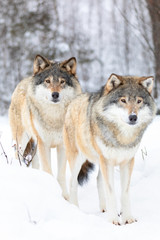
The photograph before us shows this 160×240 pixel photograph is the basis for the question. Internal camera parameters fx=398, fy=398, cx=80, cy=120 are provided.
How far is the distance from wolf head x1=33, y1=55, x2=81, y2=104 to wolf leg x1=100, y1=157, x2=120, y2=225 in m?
1.31

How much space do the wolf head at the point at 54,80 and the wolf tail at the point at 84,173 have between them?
0.95 m

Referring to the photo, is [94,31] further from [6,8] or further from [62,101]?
[62,101]

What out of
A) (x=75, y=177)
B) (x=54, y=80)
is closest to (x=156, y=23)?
(x=54, y=80)

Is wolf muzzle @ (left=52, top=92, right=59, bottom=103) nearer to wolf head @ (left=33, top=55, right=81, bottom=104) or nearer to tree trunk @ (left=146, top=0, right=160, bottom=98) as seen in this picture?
wolf head @ (left=33, top=55, right=81, bottom=104)

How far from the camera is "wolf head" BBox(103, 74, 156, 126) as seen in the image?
4.09 m

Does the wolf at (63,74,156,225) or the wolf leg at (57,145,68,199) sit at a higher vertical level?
the wolf at (63,74,156,225)

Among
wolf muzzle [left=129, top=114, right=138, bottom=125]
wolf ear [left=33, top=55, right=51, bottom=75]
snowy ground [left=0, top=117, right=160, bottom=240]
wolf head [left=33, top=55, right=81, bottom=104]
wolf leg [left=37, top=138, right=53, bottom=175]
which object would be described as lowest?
wolf leg [left=37, top=138, right=53, bottom=175]

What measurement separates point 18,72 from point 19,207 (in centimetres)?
1032

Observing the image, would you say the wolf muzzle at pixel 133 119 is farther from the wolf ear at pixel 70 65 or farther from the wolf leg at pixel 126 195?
the wolf ear at pixel 70 65

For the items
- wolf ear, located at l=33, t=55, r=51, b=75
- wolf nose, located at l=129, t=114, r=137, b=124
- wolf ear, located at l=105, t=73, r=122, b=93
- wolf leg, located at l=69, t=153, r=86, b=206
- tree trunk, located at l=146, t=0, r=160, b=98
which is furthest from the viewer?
tree trunk, located at l=146, t=0, r=160, b=98

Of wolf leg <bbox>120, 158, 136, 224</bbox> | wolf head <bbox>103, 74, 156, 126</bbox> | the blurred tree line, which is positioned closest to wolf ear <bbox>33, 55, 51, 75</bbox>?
wolf head <bbox>103, 74, 156, 126</bbox>

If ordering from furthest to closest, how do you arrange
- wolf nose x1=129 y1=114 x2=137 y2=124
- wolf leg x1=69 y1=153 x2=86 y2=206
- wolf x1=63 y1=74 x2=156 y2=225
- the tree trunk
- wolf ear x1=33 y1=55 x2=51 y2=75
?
the tree trunk
wolf ear x1=33 y1=55 x2=51 y2=75
wolf leg x1=69 y1=153 x2=86 y2=206
wolf x1=63 y1=74 x2=156 y2=225
wolf nose x1=129 y1=114 x2=137 y2=124

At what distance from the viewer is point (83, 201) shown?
17.5ft

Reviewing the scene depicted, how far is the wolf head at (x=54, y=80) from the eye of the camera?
5207 millimetres
